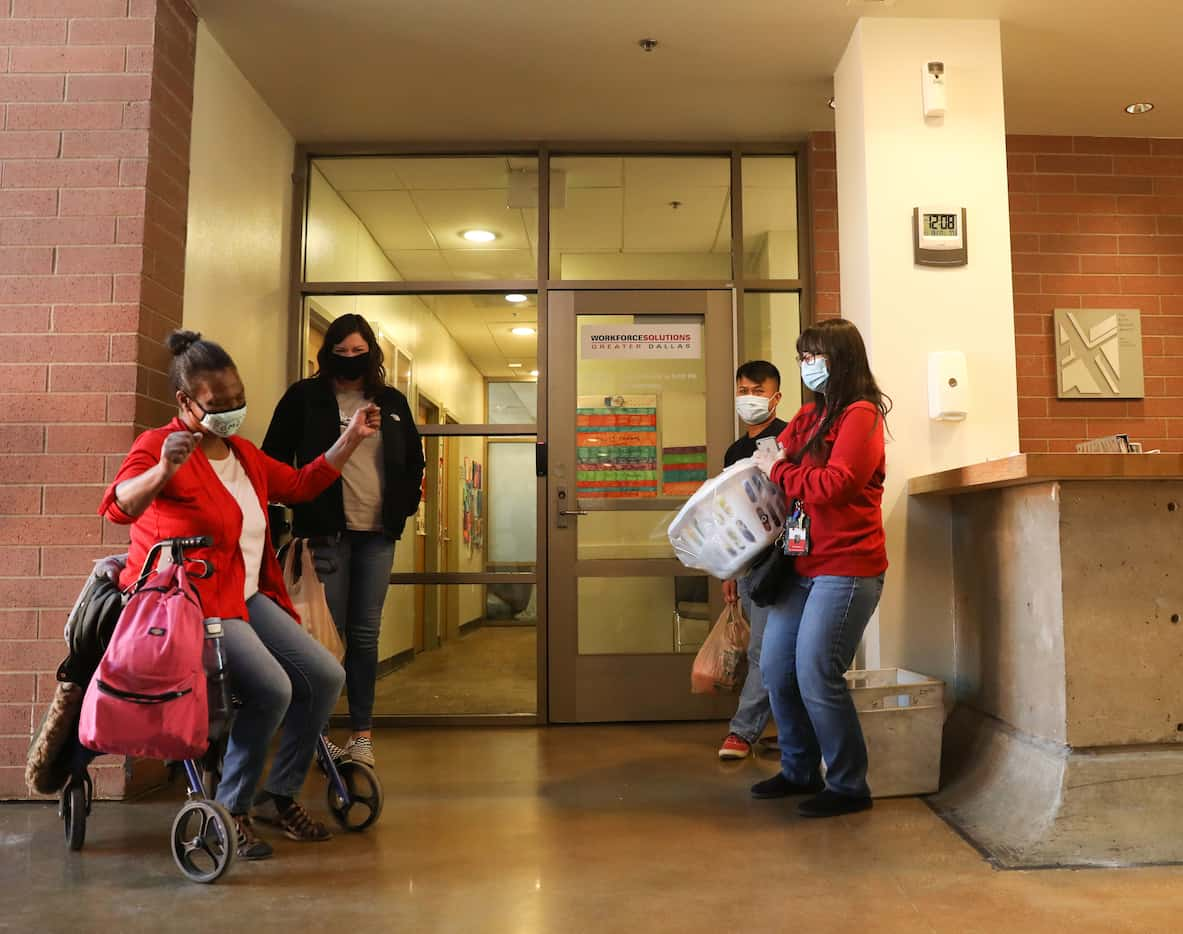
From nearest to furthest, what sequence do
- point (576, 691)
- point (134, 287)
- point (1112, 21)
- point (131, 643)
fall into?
point (131, 643)
point (134, 287)
point (1112, 21)
point (576, 691)

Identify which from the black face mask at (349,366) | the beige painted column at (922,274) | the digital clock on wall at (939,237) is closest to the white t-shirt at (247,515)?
the black face mask at (349,366)

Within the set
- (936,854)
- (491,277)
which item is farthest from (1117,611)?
(491,277)

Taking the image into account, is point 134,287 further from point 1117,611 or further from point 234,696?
point 1117,611

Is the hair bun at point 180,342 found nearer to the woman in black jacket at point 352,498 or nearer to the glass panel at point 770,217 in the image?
the woman in black jacket at point 352,498

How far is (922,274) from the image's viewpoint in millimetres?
3580

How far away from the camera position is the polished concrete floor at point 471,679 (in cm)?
448

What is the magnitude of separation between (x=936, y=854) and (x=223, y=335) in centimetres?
315

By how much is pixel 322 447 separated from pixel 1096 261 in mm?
3815

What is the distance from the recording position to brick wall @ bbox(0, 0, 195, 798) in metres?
3.06

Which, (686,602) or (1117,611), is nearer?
(1117,611)

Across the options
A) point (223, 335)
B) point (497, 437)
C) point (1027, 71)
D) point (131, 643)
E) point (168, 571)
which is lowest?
point (131, 643)

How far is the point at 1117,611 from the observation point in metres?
2.54

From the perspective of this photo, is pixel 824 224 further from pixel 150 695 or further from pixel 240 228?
pixel 150 695

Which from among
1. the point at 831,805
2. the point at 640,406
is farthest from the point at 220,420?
the point at 640,406
